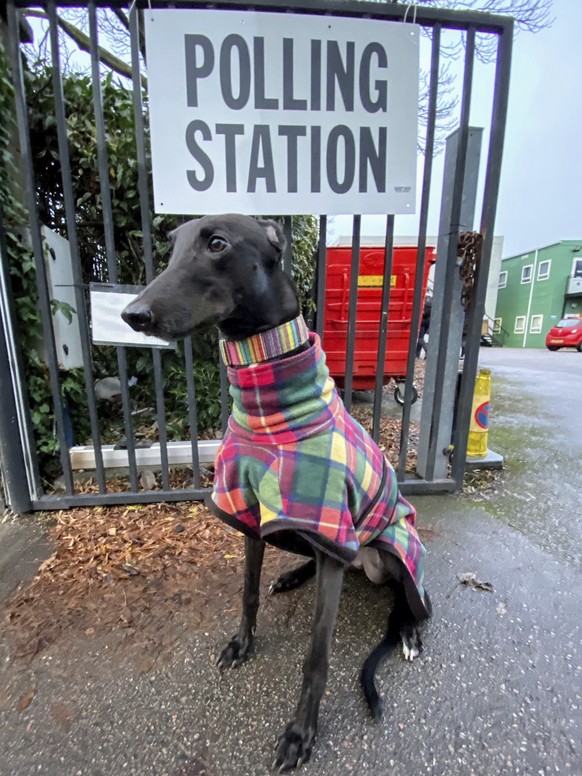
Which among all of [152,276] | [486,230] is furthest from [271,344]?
[486,230]

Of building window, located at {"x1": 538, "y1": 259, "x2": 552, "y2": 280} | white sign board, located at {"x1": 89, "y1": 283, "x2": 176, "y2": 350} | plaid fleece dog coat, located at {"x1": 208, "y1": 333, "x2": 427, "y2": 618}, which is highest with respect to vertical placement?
building window, located at {"x1": 538, "y1": 259, "x2": 552, "y2": 280}

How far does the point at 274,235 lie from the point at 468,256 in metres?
1.72

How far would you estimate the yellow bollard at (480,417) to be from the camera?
3.08 meters

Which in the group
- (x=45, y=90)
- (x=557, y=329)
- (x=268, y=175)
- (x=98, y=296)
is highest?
(x=45, y=90)

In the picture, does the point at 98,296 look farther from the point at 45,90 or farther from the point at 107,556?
the point at 45,90

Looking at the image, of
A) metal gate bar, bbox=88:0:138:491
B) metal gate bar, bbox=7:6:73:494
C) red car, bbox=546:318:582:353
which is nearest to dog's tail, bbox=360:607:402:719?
metal gate bar, bbox=88:0:138:491

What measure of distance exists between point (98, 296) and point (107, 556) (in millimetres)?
1373

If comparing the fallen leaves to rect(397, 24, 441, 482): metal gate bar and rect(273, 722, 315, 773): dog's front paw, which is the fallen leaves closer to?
rect(397, 24, 441, 482): metal gate bar

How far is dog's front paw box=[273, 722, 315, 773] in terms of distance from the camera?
3.78ft

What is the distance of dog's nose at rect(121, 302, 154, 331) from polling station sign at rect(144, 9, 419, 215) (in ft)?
4.49

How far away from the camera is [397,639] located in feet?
5.06

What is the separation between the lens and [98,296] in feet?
7.46

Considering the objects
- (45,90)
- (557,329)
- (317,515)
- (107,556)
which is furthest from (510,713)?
(557,329)

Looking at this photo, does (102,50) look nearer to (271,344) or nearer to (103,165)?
(103,165)
